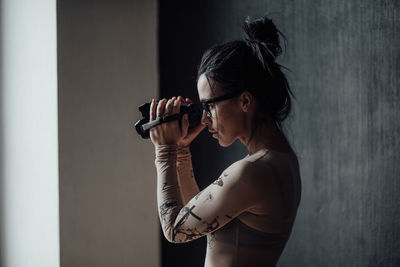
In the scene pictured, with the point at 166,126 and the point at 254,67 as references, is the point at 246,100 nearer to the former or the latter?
the point at 254,67

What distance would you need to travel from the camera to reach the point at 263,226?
0.92 meters

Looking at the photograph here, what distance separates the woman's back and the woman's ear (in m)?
0.10

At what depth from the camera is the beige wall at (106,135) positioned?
1.75m

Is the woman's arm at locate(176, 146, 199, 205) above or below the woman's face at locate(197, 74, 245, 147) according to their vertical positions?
below

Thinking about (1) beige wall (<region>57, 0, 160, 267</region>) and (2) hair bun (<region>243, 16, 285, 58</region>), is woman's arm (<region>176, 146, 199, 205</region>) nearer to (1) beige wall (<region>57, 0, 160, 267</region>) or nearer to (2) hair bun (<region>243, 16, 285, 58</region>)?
(2) hair bun (<region>243, 16, 285, 58</region>)

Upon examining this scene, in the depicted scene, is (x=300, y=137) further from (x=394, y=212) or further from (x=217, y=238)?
(x=217, y=238)

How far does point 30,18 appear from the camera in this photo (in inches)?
70.7

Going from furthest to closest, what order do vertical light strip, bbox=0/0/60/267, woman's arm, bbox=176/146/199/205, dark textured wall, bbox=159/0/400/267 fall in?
vertical light strip, bbox=0/0/60/267 → dark textured wall, bbox=159/0/400/267 → woman's arm, bbox=176/146/199/205

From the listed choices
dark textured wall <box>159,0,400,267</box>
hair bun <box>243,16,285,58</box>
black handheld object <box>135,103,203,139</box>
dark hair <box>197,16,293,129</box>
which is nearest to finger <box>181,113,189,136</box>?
→ black handheld object <box>135,103,203,139</box>

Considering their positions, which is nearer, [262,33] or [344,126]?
[262,33]

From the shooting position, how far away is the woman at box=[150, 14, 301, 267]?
0.89 meters

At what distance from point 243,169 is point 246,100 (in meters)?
0.15

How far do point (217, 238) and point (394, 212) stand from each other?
2.14 feet

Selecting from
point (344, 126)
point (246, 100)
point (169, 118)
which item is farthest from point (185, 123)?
point (344, 126)
